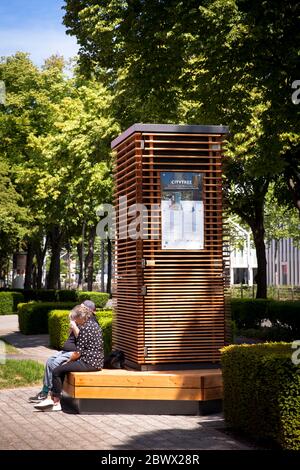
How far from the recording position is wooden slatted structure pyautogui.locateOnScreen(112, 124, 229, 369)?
1138cm

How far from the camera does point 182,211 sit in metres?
11.7

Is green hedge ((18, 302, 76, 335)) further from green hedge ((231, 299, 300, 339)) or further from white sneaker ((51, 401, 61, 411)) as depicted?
white sneaker ((51, 401, 61, 411))

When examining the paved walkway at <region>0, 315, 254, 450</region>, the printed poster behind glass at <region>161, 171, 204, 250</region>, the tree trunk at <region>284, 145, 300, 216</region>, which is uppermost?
the tree trunk at <region>284, 145, 300, 216</region>

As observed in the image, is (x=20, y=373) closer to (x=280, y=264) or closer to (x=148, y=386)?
(x=148, y=386)

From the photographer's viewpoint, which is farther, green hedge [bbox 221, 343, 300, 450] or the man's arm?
the man's arm

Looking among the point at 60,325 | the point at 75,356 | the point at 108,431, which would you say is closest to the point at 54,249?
the point at 60,325

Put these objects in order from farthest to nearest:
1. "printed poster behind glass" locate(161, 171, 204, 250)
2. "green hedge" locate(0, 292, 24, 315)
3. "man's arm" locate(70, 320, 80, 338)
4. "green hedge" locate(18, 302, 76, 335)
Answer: "green hedge" locate(0, 292, 24, 315) < "green hedge" locate(18, 302, 76, 335) < "printed poster behind glass" locate(161, 171, 204, 250) < "man's arm" locate(70, 320, 80, 338)

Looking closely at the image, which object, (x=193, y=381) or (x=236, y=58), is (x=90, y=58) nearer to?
(x=236, y=58)

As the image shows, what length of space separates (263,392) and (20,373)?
717cm

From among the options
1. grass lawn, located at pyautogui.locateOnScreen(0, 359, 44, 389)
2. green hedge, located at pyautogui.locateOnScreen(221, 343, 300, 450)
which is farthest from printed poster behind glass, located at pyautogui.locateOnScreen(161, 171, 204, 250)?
grass lawn, located at pyautogui.locateOnScreen(0, 359, 44, 389)

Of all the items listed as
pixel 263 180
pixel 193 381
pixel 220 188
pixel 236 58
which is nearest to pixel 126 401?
pixel 193 381

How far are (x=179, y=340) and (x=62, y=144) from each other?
16712 millimetres

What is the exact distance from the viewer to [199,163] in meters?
11.8

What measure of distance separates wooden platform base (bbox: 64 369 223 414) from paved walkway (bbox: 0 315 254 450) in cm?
23
